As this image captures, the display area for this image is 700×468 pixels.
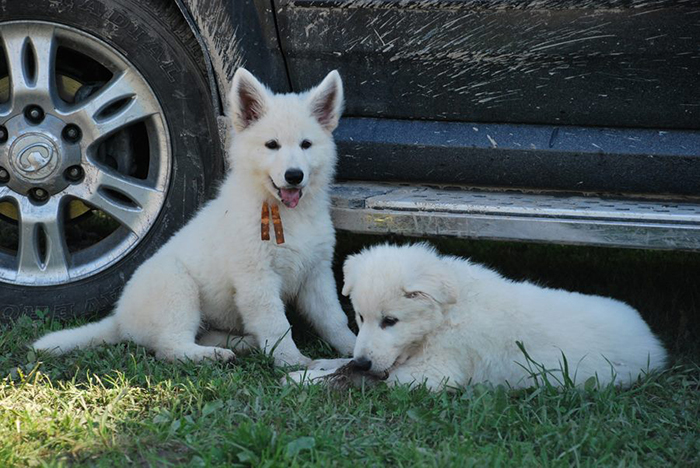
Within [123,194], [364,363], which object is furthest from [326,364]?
[123,194]

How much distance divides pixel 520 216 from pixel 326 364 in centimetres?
109

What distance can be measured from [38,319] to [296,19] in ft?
6.60

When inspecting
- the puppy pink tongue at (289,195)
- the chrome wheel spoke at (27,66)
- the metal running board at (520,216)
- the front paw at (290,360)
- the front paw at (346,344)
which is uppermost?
the chrome wheel spoke at (27,66)

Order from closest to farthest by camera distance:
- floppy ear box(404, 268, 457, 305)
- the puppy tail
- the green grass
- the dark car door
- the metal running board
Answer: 1. the green grass
2. floppy ear box(404, 268, 457, 305)
3. the metal running board
4. the dark car door
5. the puppy tail

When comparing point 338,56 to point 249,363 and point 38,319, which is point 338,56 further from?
point 38,319

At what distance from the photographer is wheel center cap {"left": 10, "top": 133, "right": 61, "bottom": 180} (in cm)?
438

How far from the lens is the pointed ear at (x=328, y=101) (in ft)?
13.4

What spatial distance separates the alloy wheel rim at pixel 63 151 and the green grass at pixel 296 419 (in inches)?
22.9

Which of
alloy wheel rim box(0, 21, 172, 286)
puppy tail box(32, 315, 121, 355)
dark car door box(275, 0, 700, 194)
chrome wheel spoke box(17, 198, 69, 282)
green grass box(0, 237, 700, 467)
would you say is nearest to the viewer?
green grass box(0, 237, 700, 467)

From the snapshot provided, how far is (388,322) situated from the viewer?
12.0 feet

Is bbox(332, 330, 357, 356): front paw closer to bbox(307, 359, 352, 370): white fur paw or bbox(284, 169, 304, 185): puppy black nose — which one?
bbox(307, 359, 352, 370): white fur paw

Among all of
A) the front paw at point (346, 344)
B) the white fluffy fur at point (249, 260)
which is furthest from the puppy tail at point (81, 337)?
the front paw at point (346, 344)

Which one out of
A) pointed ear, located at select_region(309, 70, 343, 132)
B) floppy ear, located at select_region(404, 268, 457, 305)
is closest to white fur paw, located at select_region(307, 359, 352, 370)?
floppy ear, located at select_region(404, 268, 457, 305)

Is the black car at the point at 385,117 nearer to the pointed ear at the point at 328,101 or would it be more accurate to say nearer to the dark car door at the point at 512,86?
the dark car door at the point at 512,86
